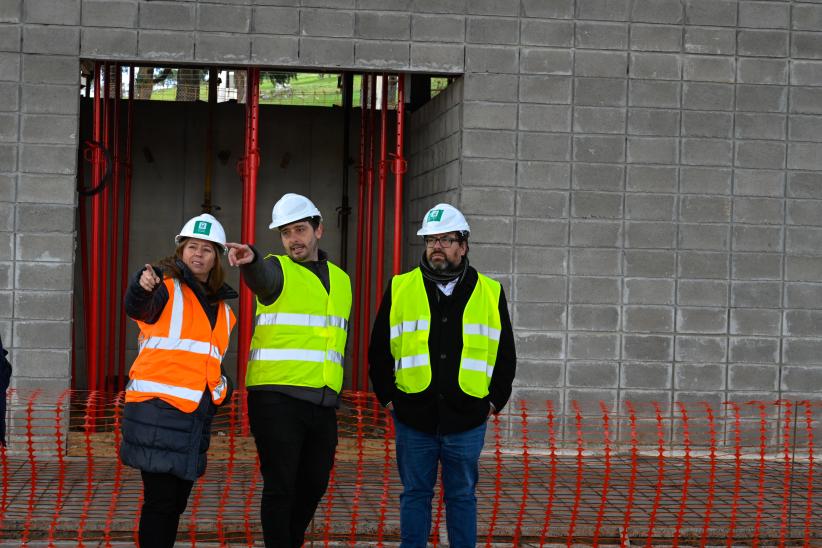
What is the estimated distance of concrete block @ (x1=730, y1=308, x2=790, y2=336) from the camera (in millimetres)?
9102

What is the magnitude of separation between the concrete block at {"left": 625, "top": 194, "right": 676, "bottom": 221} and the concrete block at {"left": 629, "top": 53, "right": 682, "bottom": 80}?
928 millimetres

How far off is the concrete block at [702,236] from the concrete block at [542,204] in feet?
3.13

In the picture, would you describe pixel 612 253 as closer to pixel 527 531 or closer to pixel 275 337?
pixel 527 531

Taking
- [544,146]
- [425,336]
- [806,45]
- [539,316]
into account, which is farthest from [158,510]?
[806,45]

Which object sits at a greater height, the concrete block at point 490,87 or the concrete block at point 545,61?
the concrete block at point 545,61

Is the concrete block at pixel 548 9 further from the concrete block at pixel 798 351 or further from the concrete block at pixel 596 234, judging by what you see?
the concrete block at pixel 798 351

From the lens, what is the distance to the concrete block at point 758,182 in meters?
9.08

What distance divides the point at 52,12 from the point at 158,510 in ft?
16.4

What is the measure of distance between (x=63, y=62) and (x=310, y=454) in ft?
15.0

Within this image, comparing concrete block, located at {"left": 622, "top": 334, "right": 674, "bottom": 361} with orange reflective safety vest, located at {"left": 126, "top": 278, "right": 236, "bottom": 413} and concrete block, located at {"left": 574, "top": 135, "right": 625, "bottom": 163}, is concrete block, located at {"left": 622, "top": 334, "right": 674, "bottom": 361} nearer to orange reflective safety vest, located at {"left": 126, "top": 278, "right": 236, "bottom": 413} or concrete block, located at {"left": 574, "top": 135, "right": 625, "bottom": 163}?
concrete block, located at {"left": 574, "top": 135, "right": 625, "bottom": 163}

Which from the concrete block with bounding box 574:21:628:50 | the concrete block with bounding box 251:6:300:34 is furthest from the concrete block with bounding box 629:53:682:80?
the concrete block with bounding box 251:6:300:34

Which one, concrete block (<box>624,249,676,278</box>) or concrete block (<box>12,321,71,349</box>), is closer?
concrete block (<box>12,321,71,349</box>)

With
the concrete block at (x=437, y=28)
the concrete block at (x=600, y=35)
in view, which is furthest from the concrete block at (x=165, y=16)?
the concrete block at (x=600, y=35)

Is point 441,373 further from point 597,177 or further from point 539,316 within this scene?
point 597,177
